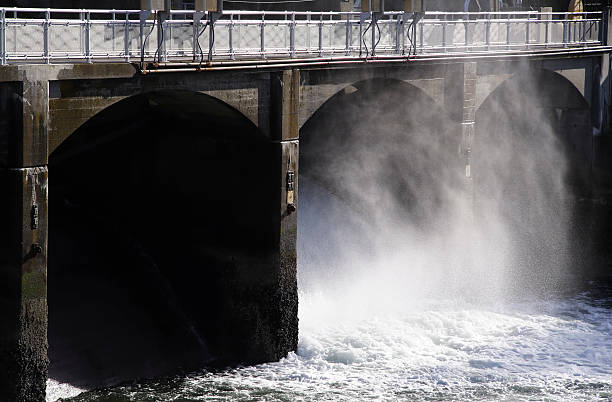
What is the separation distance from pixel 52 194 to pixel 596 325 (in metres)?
19.2

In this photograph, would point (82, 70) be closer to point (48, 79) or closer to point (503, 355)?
point (48, 79)

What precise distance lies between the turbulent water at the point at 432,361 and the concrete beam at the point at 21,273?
3.46 metres

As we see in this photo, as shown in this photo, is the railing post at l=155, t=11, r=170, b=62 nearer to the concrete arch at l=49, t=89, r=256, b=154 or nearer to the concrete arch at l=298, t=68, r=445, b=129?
the concrete arch at l=49, t=89, r=256, b=154

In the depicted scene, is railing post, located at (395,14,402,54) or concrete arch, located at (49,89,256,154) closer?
concrete arch, located at (49,89,256,154)

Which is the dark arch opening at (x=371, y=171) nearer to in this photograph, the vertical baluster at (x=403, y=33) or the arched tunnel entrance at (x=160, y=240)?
the vertical baluster at (x=403, y=33)

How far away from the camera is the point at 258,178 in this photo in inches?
1283

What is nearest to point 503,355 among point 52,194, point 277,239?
point 277,239

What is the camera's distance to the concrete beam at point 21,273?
2523 centimetres

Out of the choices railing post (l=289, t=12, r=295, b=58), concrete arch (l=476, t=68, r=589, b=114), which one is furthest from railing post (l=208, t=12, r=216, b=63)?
concrete arch (l=476, t=68, r=589, b=114)

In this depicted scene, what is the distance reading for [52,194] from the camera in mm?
36125

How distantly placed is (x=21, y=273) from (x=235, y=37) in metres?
9.77

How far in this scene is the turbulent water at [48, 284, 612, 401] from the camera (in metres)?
30.0

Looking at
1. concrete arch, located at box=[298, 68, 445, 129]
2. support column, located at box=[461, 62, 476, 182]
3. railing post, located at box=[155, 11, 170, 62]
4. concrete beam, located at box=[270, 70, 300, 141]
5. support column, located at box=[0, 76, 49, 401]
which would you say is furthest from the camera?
support column, located at box=[461, 62, 476, 182]

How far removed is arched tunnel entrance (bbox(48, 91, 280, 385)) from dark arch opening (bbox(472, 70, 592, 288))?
16002 mm
